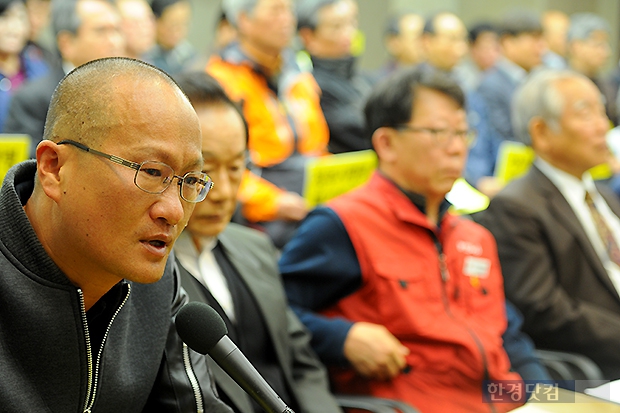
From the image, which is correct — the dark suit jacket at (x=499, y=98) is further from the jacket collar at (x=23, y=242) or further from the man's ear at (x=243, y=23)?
the jacket collar at (x=23, y=242)

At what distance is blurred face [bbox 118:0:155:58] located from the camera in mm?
5129

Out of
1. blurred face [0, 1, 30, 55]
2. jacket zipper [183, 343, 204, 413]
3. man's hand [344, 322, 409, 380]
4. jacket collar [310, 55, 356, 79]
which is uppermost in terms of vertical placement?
jacket zipper [183, 343, 204, 413]

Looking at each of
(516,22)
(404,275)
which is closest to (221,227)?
(404,275)

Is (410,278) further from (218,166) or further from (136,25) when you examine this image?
(136,25)

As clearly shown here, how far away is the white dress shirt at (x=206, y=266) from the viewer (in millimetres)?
1721

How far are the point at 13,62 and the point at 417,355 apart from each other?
3475 millimetres

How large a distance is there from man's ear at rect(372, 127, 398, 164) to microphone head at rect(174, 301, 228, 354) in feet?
4.01

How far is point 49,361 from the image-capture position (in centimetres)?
115

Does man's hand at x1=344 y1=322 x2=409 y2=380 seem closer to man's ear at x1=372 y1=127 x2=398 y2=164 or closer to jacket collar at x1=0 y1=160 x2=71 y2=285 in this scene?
man's ear at x1=372 y1=127 x2=398 y2=164

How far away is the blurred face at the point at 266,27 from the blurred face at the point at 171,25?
251cm

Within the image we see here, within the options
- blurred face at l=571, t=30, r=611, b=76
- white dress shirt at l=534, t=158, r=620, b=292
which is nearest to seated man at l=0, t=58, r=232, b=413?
white dress shirt at l=534, t=158, r=620, b=292

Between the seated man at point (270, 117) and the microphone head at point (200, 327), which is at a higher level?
the microphone head at point (200, 327)

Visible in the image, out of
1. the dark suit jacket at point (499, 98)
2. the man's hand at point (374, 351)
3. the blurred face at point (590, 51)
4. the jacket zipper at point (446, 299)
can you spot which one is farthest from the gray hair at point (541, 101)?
the blurred face at point (590, 51)

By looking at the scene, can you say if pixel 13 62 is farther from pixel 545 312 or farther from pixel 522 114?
pixel 545 312
